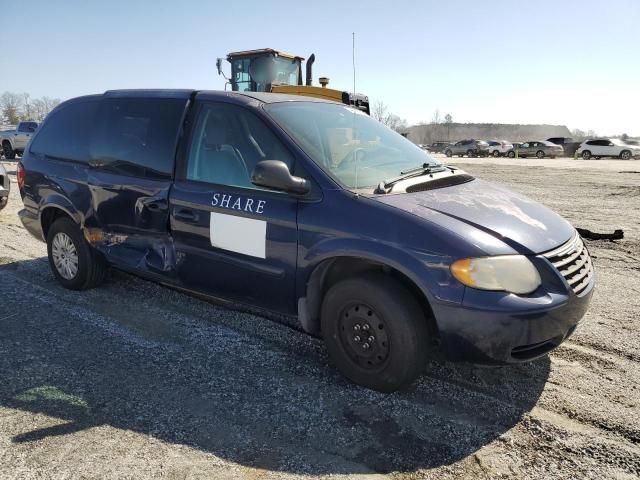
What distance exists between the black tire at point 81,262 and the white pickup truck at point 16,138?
22299 millimetres

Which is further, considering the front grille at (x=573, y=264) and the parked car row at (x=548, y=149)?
the parked car row at (x=548, y=149)

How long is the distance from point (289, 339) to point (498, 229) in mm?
1776

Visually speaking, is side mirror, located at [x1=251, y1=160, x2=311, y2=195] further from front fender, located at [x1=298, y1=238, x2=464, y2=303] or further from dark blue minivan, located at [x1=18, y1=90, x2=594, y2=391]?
front fender, located at [x1=298, y1=238, x2=464, y2=303]

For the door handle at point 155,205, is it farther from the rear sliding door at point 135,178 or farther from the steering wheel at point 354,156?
the steering wheel at point 354,156

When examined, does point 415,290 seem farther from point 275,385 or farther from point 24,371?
point 24,371

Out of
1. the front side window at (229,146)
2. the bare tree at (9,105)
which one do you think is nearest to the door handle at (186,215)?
the front side window at (229,146)

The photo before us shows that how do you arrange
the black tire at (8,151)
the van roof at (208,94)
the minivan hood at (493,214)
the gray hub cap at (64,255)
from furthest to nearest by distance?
the black tire at (8,151) → the gray hub cap at (64,255) → the van roof at (208,94) → the minivan hood at (493,214)

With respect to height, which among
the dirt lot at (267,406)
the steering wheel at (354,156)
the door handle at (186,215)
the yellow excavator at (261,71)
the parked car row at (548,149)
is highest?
the yellow excavator at (261,71)

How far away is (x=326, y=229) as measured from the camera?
9.82 feet

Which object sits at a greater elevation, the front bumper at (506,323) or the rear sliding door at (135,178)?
the rear sliding door at (135,178)

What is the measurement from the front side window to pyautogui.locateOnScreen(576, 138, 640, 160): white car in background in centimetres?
3665

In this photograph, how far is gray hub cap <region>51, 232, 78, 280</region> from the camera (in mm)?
4656

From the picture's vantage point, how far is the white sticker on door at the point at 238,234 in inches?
129

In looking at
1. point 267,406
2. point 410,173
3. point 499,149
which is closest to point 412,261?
point 410,173
